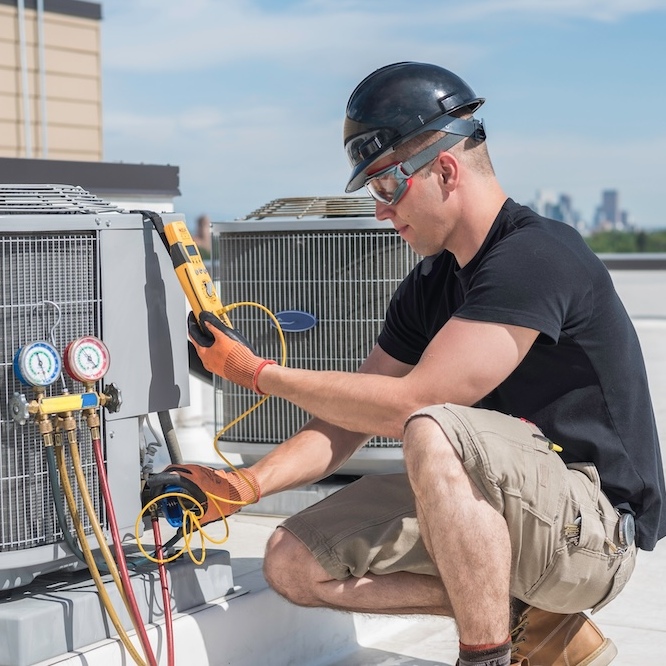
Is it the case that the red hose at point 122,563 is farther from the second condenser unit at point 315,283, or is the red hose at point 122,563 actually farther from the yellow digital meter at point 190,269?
the second condenser unit at point 315,283

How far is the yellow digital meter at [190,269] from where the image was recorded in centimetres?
268

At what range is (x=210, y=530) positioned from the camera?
3.91 meters

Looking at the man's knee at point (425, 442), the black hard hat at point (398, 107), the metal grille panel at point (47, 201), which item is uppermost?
the black hard hat at point (398, 107)

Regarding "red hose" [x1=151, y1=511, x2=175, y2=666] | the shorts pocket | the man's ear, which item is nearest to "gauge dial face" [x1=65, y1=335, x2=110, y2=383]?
"red hose" [x1=151, y1=511, x2=175, y2=666]

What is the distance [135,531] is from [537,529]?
988 mm

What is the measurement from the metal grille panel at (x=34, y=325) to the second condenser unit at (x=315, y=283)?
157 centimetres

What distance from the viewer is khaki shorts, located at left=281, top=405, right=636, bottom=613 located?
2449mm

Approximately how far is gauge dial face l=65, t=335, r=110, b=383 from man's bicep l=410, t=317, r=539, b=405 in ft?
2.45

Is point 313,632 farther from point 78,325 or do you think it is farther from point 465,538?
point 78,325

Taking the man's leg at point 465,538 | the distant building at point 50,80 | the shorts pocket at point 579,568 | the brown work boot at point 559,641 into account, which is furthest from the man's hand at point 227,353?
the distant building at point 50,80

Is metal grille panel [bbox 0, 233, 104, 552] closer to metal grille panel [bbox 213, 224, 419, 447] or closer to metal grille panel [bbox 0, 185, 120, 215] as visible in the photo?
metal grille panel [bbox 0, 185, 120, 215]

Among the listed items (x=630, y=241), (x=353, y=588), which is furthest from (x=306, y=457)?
(x=630, y=241)

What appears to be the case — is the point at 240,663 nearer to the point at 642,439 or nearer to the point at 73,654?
the point at 73,654

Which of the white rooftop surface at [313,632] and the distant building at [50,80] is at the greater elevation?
the distant building at [50,80]
